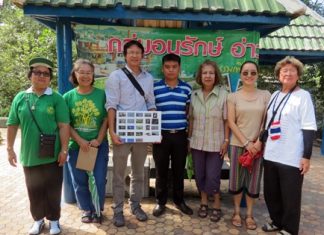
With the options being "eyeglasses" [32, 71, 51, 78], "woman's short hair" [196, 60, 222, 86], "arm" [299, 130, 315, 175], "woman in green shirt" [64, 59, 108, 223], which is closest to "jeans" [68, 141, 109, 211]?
"woman in green shirt" [64, 59, 108, 223]

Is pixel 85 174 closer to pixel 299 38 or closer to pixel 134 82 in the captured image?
pixel 134 82

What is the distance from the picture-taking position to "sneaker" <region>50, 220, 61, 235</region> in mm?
3443

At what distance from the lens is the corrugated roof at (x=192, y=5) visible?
144 inches

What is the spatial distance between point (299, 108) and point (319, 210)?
2044 mm

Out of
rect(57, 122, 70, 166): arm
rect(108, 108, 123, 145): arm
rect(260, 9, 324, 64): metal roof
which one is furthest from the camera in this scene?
rect(260, 9, 324, 64): metal roof

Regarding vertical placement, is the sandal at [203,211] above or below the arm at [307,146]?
below

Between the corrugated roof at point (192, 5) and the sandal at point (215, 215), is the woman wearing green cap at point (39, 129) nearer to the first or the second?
the corrugated roof at point (192, 5)

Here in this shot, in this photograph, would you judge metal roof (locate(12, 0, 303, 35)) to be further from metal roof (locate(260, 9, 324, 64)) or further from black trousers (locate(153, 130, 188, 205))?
metal roof (locate(260, 9, 324, 64))

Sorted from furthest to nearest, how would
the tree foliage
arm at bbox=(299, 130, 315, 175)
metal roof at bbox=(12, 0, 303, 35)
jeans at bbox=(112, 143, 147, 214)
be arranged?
the tree foliage
metal roof at bbox=(12, 0, 303, 35)
jeans at bbox=(112, 143, 147, 214)
arm at bbox=(299, 130, 315, 175)

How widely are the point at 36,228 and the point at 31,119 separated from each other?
124 cm

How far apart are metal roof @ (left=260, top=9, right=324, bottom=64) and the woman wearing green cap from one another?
5357mm

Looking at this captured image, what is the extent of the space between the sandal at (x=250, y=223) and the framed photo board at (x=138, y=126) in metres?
1.46

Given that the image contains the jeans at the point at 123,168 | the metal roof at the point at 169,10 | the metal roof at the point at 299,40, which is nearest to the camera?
the jeans at the point at 123,168

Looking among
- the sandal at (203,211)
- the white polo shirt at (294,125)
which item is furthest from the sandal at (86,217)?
the white polo shirt at (294,125)
